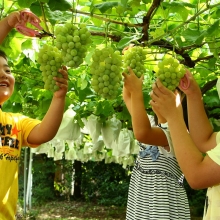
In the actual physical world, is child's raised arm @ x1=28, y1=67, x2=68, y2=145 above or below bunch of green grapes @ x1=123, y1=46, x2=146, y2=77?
below

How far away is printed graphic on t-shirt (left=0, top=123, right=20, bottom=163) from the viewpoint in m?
1.86

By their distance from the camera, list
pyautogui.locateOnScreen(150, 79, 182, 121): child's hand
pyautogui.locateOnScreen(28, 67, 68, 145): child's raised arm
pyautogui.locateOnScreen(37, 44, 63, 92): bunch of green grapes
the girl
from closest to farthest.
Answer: pyautogui.locateOnScreen(37, 44, 63, 92): bunch of green grapes, pyautogui.locateOnScreen(150, 79, 182, 121): child's hand, pyautogui.locateOnScreen(28, 67, 68, 145): child's raised arm, the girl

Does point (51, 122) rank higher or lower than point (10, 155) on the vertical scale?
higher

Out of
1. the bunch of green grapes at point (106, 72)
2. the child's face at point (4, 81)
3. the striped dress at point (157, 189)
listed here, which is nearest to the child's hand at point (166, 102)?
the bunch of green grapes at point (106, 72)

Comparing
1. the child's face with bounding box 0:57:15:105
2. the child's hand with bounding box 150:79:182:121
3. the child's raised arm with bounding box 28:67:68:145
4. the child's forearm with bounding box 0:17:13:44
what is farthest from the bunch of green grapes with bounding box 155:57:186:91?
the child's face with bounding box 0:57:15:105

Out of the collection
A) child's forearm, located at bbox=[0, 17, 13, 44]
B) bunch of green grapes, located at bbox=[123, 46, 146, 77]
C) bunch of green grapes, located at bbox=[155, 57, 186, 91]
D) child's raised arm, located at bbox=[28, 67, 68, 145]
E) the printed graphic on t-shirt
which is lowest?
the printed graphic on t-shirt

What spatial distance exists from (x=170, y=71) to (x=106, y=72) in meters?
0.22

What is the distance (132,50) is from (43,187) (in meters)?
12.1

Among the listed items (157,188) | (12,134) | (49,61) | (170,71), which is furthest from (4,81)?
(157,188)

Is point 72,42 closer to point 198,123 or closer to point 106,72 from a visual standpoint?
point 106,72

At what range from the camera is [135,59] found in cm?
141

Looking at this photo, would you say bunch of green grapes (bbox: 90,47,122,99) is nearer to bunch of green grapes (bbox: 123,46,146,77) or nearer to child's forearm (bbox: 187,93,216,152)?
bunch of green grapes (bbox: 123,46,146,77)

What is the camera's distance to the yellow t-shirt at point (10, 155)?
1809 millimetres

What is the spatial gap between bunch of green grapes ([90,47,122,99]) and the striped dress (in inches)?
43.3
